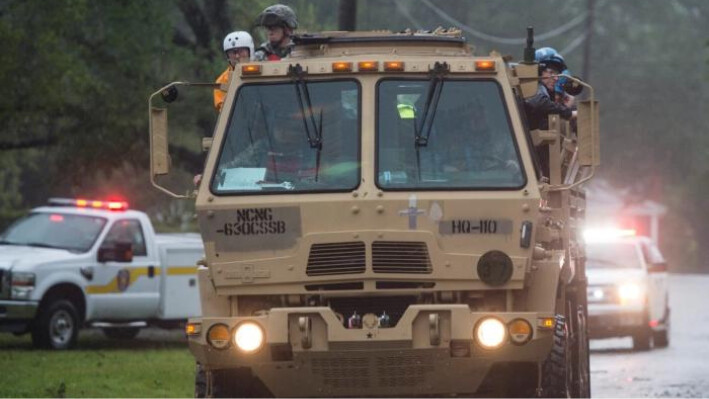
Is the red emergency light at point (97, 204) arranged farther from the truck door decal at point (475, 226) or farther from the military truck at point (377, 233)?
the truck door decal at point (475, 226)

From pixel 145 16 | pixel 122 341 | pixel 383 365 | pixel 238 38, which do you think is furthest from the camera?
pixel 145 16

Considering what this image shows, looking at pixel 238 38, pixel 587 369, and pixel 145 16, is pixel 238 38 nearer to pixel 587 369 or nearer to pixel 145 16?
pixel 587 369

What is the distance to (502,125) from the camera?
11094mm

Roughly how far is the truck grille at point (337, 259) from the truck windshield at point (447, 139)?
1.49ft

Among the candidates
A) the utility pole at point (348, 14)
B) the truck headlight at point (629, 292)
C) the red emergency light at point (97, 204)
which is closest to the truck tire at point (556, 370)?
the utility pole at point (348, 14)

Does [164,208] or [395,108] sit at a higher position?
[164,208]

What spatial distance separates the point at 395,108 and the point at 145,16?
17935mm

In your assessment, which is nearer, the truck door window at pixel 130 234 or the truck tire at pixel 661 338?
the truck door window at pixel 130 234

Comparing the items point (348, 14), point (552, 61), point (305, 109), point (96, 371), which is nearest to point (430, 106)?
point (305, 109)

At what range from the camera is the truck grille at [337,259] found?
1071cm

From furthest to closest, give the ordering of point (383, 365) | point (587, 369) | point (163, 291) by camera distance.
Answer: point (163, 291) < point (587, 369) < point (383, 365)

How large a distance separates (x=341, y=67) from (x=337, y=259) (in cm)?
132

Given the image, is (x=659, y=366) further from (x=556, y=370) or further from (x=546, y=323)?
(x=546, y=323)

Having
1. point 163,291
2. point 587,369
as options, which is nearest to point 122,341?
point 163,291
